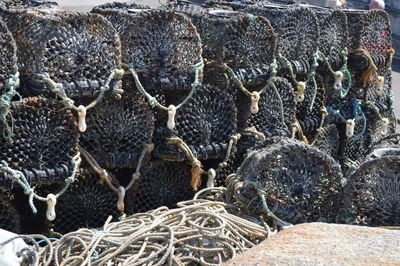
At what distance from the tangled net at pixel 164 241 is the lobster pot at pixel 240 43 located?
1003 mm

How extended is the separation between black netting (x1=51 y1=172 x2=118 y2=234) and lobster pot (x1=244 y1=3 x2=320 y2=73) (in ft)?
4.53

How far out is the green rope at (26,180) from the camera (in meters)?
3.29

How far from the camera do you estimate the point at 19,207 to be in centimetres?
357

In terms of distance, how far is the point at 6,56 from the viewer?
3291 millimetres

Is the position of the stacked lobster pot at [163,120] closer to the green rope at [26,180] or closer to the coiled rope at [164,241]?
the green rope at [26,180]

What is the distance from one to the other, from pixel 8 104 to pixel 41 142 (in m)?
0.25

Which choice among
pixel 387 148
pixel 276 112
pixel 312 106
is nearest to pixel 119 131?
Answer: pixel 276 112

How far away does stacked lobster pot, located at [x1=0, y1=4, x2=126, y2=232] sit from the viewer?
3.34 m

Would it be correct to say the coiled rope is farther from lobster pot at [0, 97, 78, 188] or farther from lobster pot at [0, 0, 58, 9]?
lobster pot at [0, 0, 58, 9]

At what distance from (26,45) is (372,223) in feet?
5.90

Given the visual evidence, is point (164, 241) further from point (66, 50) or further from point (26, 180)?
point (66, 50)

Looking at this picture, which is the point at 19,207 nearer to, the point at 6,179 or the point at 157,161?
the point at 6,179

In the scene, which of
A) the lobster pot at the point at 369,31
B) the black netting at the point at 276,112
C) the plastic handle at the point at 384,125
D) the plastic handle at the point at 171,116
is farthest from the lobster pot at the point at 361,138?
the plastic handle at the point at 171,116

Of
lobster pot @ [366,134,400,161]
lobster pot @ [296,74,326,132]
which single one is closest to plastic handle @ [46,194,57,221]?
lobster pot @ [366,134,400,161]
